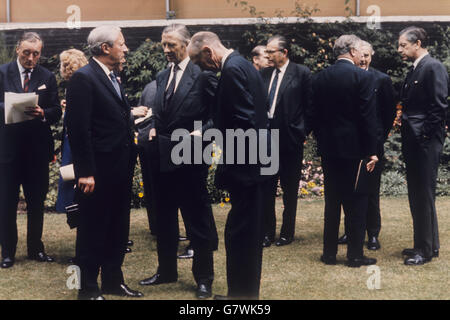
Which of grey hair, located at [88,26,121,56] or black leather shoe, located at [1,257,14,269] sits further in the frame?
black leather shoe, located at [1,257,14,269]

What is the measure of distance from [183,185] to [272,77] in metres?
2.31

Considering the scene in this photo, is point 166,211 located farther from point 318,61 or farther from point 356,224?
point 318,61

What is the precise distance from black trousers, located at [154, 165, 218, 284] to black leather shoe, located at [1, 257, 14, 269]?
5.49ft

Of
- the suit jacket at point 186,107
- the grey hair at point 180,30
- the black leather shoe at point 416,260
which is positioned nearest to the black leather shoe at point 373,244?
the black leather shoe at point 416,260

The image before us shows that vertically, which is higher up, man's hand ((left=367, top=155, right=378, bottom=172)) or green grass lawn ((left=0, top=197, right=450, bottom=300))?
man's hand ((left=367, top=155, right=378, bottom=172))

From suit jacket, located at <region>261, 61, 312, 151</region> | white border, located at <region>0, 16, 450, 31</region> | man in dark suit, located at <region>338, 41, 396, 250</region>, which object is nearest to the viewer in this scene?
man in dark suit, located at <region>338, 41, 396, 250</region>

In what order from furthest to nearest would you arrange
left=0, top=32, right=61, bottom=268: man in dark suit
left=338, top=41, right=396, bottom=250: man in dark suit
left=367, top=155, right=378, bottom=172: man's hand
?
left=338, top=41, right=396, bottom=250: man in dark suit → left=0, top=32, right=61, bottom=268: man in dark suit → left=367, top=155, right=378, bottom=172: man's hand

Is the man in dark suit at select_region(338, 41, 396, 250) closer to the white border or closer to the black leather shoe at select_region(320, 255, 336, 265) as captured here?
the black leather shoe at select_region(320, 255, 336, 265)

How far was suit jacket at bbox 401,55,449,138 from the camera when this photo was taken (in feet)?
20.1

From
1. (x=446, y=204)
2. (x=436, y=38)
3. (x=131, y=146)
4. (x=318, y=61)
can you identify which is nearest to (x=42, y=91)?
(x=131, y=146)

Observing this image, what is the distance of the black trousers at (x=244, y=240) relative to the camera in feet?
15.2

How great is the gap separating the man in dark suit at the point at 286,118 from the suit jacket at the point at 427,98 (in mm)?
1135

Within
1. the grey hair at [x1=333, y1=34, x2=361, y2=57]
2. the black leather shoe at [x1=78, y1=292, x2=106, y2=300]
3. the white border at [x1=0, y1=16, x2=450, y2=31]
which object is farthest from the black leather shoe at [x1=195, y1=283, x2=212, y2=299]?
the white border at [x1=0, y1=16, x2=450, y2=31]

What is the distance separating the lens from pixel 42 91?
6484mm
